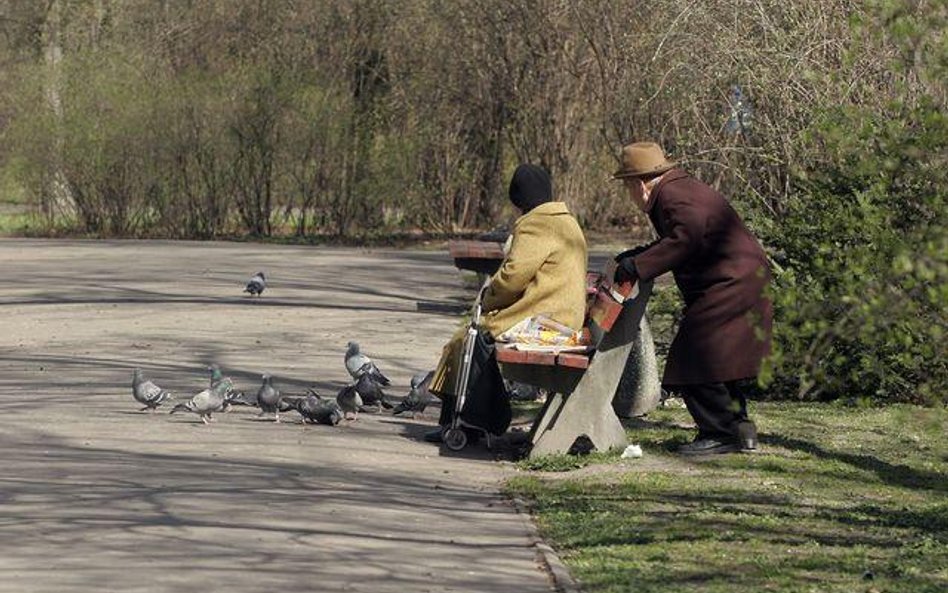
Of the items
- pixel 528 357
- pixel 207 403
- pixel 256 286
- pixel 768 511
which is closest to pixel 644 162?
pixel 528 357

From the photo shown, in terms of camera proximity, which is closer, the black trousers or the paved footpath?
the paved footpath

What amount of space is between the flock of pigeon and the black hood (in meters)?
1.50

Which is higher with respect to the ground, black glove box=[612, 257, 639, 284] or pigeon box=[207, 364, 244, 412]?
black glove box=[612, 257, 639, 284]

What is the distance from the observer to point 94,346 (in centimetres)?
1697

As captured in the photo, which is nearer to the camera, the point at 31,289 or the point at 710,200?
the point at 710,200

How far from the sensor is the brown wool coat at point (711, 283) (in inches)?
441

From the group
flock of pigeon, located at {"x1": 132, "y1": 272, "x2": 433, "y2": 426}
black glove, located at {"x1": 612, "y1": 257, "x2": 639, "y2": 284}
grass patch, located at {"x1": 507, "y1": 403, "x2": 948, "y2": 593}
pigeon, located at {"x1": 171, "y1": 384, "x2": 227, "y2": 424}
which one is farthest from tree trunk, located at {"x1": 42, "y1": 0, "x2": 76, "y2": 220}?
black glove, located at {"x1": 612, "y1": 257, "x2": 639, "y2": 284}

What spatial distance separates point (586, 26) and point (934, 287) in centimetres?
2569

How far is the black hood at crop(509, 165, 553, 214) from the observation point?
11.8 meters

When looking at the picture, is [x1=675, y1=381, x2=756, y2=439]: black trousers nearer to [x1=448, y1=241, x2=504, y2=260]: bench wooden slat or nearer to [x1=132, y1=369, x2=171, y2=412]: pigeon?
[x1=132, y1=369, x2=171, y2=412]: pigeon

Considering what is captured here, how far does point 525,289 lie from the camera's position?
11641mm

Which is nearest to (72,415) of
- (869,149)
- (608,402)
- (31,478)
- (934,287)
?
(31,478)

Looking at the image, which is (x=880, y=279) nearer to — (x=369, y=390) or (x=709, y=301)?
(x=709, y=301)

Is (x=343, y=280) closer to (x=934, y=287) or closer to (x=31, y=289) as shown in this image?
(x=31, y=289)
